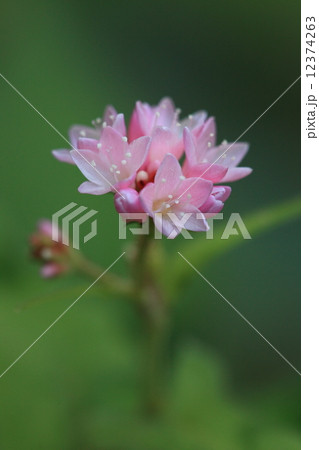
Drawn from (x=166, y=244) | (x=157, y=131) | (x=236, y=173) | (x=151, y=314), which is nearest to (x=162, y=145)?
(x=157, y=131)

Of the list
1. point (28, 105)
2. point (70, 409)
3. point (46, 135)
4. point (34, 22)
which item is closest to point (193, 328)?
point (70, 409)

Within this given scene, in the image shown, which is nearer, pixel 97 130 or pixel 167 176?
pixel 167 176

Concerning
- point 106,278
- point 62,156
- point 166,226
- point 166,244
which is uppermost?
point 62,156

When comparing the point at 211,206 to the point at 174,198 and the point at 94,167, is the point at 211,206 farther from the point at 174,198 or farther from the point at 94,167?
the point at 94,167

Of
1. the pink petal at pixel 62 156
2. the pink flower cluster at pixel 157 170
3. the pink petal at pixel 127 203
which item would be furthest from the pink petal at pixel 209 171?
the pink petal at pixel 62 156
